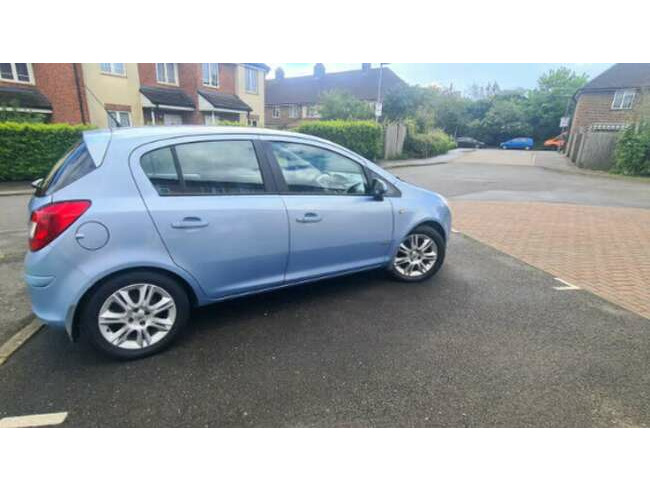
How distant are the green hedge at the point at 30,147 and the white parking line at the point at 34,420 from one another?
12063mm

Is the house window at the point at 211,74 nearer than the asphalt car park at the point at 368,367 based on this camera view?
No

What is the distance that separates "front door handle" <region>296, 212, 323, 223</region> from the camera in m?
3.10

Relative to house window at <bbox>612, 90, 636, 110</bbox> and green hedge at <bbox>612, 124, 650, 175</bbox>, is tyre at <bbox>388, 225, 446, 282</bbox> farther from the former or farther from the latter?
house window at <bbox>612, 90, 636, 110</bbox>

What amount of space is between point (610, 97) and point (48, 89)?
37062 millimetres

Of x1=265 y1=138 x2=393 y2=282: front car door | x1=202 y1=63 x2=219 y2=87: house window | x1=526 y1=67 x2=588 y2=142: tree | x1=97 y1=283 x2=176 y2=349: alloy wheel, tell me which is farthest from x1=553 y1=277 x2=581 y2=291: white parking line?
x1=526 y1=67 x2=588 y2=142: tree

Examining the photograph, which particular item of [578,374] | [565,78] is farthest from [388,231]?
[565,78]

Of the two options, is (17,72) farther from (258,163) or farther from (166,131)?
(258,163)

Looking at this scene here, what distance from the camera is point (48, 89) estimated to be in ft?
51.2

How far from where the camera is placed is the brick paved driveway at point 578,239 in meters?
4.25

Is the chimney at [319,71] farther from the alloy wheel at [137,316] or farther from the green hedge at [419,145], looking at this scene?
the alloy wheel at [137,316]

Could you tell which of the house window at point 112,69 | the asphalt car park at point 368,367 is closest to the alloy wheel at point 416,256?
the asphalt car park at point 368,367

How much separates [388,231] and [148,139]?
232 cm

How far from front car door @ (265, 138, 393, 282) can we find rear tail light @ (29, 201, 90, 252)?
1471 millimetres

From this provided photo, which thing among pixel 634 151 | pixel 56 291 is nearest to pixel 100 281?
pixel 56 291
